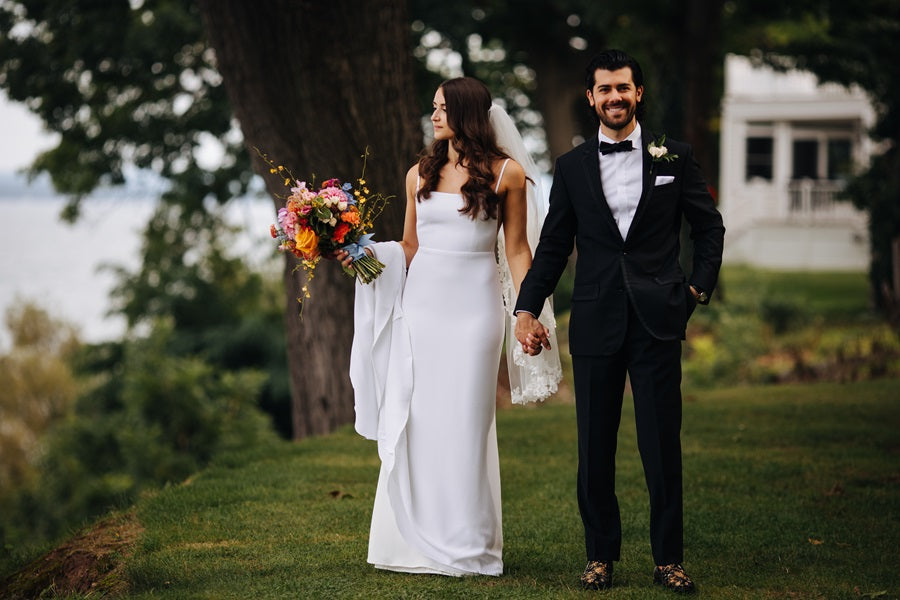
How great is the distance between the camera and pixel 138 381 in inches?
657

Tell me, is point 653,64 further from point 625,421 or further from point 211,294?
point 625,421

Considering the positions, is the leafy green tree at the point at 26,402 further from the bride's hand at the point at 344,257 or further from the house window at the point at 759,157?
the bride's hand at the point at 344,257

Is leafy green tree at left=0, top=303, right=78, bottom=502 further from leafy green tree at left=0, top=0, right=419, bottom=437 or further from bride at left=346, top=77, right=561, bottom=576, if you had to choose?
bride at left=346, top=77, right=561, bottom=576

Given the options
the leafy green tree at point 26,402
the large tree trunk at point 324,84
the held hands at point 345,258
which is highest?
the large tree trunk at point 324,84

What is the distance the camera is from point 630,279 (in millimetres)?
5238

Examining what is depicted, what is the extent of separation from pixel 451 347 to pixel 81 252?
271 ft

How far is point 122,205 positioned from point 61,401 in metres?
15.7

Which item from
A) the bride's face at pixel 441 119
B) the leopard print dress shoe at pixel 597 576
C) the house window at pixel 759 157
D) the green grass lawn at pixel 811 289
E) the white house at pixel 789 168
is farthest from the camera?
the house window at pixel 759 157

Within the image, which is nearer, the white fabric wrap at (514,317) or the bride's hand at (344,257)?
the bride's hand at (344,257)

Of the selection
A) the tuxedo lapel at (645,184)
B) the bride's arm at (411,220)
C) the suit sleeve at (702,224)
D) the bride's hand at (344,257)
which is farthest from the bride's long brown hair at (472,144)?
the suit sleeve at (702,224)

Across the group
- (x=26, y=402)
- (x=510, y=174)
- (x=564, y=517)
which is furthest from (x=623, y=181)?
(x=26, y=402)

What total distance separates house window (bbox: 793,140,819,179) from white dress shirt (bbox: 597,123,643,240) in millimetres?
32804

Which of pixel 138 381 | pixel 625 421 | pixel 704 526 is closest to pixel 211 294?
pixel 138 381

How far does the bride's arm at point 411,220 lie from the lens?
6069mm
